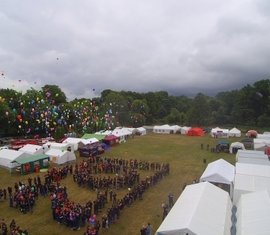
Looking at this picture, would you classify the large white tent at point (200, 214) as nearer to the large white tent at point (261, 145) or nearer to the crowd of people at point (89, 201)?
the crowd of people at point (89, 201)

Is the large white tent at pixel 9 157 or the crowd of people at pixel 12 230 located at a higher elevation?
the large white tent at pixel 9 157

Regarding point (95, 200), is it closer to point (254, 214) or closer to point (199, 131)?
point (254, 214)

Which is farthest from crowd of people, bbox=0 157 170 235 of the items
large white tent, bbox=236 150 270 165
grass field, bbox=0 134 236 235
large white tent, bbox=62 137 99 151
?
large white tent, bbox=62 137 99 151

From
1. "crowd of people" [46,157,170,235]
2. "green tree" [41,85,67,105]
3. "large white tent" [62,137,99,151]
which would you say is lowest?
"crowd of people" [46,157,170,235]

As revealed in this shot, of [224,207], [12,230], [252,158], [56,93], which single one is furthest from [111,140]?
[56,93]

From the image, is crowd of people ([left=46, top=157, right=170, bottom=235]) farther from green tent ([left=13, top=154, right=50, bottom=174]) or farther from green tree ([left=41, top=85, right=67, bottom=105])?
green tree ([left=41, top=85, right=67, bottom=105])

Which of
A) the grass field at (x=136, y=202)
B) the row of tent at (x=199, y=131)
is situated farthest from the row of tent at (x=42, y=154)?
the row of tent at (x=199, y=131)

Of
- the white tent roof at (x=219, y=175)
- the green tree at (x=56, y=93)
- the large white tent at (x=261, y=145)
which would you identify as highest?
the green tree at (x=56, y=93)
